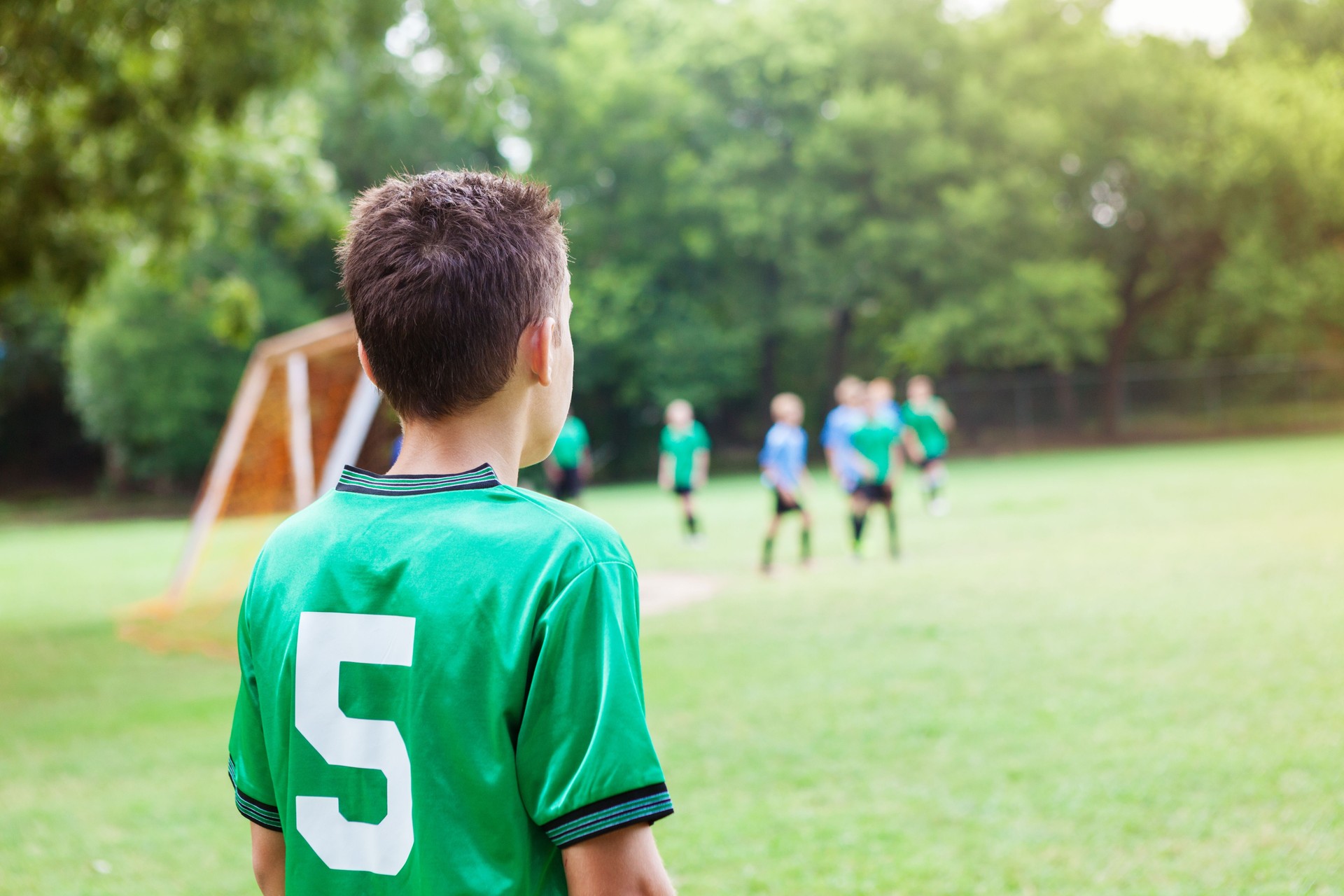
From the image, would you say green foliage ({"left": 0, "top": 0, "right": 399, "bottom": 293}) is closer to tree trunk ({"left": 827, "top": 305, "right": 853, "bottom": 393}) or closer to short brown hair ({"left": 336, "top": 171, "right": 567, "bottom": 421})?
short brown hair ({"left": 336, "top": 171, "right": 567, "bottom": 421})

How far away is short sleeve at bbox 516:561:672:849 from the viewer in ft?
4.53

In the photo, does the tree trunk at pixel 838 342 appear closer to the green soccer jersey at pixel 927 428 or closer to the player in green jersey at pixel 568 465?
the green soccer jersey at pixel 927 428

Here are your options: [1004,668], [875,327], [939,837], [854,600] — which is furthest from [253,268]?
[939,837]

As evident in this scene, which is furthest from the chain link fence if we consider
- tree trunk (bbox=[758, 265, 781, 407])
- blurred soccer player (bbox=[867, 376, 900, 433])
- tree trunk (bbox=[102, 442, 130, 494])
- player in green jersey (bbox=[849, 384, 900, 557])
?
tree trunk (bbox=[102, 442, 130, 494])

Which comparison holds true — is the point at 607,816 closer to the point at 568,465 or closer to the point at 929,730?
the point at 929,730

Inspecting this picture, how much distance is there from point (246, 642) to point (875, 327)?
141 ft

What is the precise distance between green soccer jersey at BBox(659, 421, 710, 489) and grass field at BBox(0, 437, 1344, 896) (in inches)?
118

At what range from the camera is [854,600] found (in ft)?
36.6

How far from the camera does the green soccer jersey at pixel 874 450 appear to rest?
13.7m

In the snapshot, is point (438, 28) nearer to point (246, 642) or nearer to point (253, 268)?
point (246, 642)

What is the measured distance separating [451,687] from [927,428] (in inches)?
758

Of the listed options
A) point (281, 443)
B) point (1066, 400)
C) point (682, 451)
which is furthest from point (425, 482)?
point (1066, 400)

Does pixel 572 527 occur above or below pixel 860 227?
below

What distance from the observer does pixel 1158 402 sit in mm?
39344
